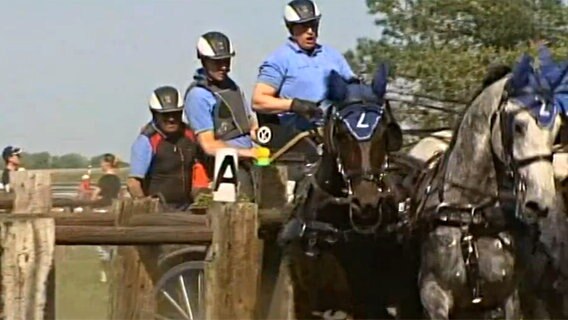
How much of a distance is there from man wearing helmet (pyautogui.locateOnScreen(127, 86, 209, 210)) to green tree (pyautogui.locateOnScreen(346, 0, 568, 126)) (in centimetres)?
1657

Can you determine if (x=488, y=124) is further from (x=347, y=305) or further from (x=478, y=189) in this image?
(x=347, y=305)

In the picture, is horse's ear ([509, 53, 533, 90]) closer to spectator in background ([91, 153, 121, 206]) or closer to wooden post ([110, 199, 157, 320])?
wooden post ([110, 199, 157, 320])

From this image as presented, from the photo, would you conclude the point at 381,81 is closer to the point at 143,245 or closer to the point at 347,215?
the point at 347,215

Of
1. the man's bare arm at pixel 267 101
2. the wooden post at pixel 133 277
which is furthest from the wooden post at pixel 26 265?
the man's bare arm at pixel 267 101

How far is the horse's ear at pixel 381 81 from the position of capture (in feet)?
30.1

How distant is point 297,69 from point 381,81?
4.93 ft

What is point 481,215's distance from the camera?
862cm

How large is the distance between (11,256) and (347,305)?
102 inches

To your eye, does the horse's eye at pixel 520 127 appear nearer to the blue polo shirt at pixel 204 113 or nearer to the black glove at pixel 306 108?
the black glove at pixel 306 108

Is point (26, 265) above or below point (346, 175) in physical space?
below

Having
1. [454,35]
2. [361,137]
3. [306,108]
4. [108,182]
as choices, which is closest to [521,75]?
[361,137]

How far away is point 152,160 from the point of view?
1163cm

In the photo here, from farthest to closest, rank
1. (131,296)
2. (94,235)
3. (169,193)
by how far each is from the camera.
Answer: (169,193) < (131,296) < (94,235)

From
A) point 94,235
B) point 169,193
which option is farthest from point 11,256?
point 169,193
